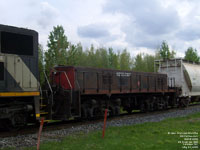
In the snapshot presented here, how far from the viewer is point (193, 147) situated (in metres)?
6.40

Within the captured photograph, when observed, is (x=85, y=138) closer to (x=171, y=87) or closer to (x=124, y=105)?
(x=124, y=105)

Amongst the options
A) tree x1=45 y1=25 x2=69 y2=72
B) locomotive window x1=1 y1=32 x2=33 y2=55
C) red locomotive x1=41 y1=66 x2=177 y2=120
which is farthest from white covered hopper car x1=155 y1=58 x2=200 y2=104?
tree x1=45 y1=25 x2=69 y2=72

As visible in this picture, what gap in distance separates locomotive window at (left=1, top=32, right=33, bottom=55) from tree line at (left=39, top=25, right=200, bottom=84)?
2393 centimetres

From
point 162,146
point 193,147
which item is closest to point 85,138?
point 162,146

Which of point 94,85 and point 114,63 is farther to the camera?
point 114,63

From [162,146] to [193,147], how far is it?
2.69ft

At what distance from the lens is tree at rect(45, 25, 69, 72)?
3578cm

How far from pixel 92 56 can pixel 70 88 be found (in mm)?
39798

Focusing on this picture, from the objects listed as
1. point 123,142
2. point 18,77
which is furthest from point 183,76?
point 18,77

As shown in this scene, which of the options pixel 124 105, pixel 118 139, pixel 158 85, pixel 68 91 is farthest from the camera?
pixel 158 85

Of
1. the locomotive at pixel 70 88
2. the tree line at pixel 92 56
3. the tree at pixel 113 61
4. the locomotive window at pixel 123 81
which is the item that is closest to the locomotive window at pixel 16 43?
the locomotive at pixel 70 88

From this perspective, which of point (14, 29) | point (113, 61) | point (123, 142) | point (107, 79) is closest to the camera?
point (123, 142)

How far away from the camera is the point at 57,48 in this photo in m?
37.8

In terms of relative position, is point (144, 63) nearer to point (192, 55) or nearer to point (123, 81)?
point (192, 55)
